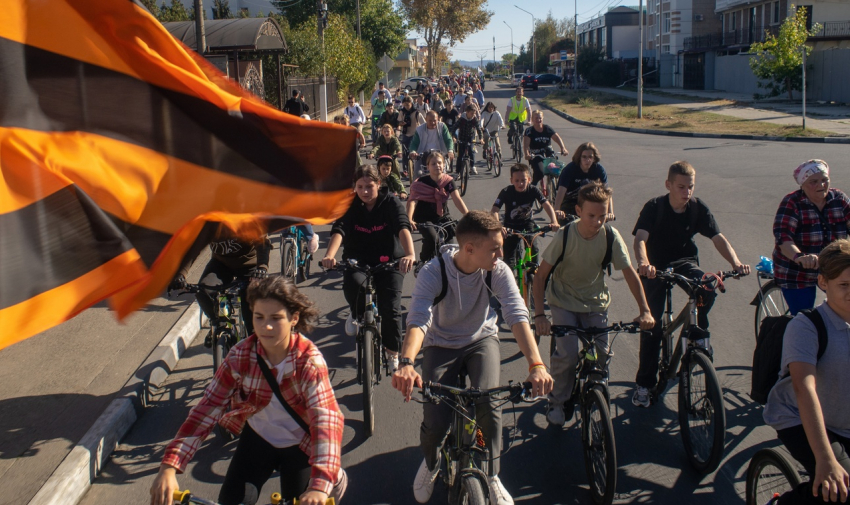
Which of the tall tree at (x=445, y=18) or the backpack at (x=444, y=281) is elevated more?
the tall tree at (x=445, y=18)

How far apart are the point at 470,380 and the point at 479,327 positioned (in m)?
0.30

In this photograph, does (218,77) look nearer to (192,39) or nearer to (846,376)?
(846,376)

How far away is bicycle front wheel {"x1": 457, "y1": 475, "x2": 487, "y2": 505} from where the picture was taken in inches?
140

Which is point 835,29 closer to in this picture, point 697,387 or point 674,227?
point 674,227

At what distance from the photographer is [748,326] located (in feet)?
24.1

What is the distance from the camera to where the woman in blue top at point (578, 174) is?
335 inches

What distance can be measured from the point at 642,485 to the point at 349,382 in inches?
103

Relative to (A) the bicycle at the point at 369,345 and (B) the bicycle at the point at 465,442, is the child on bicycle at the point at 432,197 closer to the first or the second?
(A) the bicycle at the point at 369,345

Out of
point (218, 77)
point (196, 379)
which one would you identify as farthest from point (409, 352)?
point (196, 379)

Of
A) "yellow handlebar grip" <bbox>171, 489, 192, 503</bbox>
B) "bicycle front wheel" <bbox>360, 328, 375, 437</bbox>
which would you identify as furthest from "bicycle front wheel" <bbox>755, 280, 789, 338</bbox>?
"yellow handlebar grip" <bbox>171, 489, 192, 503</bbox>

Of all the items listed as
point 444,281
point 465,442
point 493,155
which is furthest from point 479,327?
point 493,155

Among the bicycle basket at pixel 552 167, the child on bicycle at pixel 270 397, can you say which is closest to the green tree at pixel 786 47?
the bicycle basket at pixel 552 167

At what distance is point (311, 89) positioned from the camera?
30.0m

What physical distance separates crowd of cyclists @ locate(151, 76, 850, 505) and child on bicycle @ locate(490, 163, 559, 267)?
1.90 meters
